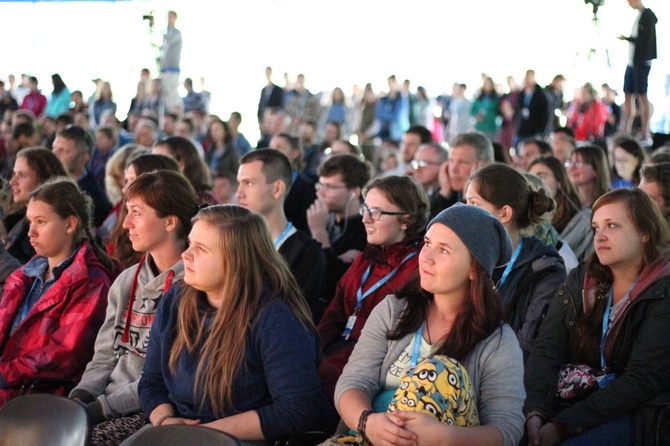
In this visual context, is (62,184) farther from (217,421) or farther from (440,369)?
(440,369)

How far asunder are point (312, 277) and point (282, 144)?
143 inches

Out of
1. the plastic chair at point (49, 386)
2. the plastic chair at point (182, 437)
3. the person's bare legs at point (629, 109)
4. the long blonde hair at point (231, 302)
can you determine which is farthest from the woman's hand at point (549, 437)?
the person's bare legs at point (629, 109)

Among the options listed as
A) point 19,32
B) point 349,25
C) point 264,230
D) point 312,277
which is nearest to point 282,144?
point 312,277

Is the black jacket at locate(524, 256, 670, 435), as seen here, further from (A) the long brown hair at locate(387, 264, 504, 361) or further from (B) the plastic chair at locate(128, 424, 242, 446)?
(B) the plastic chair at locate(128, 424, 242, 446)

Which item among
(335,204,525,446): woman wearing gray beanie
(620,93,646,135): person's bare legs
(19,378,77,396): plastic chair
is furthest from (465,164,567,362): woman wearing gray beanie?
(620,93,646,135): person's bare legs

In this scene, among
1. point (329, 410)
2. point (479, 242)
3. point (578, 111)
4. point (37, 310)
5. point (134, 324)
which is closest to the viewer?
point (479, 242)

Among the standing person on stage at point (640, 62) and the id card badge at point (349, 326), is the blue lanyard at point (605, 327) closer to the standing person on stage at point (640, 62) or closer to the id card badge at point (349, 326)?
the id card badge at point (349, 326)

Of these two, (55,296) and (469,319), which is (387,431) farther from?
(55,296)

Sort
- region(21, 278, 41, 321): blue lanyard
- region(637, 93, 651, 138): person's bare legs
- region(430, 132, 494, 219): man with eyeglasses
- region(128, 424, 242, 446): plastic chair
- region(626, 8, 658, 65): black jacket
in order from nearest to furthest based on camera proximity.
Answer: region(128, 424, 242, 446): plastic chair < region(21, 278, 41, 321): blue lanyard < region(430, 132, 494, 219): man with eyeglasses < region(626, 8, 658, 65): black jacket < region(637, 93, 651, 138): person's bare legs

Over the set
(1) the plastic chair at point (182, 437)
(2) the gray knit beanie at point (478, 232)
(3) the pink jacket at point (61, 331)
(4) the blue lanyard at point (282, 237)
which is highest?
(2) the gray knit beanie at point (478, 232)

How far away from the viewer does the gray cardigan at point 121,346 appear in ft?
10.4

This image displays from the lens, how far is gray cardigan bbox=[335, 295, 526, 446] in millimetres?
2387

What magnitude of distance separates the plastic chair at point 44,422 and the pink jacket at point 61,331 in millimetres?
872

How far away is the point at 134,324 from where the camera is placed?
127 inches
